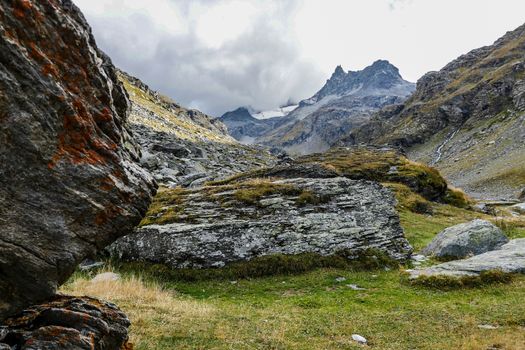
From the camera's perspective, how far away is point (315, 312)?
58.4 feet

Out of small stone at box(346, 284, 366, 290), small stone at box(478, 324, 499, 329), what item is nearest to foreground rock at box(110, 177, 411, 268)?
small stone at box(346, 284, 366, 290)

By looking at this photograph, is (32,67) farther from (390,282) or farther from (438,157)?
(438,157)

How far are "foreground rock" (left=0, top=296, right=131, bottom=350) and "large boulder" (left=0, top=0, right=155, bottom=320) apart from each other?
19.4 inches

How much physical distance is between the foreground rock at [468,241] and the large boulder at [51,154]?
23.1 metres

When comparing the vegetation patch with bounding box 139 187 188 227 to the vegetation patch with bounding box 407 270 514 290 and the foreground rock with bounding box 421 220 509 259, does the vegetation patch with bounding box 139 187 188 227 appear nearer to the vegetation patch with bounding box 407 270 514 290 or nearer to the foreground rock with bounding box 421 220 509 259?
the vegetation patch with bounding box 407 270 514 290

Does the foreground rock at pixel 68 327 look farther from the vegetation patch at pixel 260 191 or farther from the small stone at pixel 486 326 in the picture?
the vegetation patch at pixel 260 191

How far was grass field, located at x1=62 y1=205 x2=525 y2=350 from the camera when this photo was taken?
→ 1340 centimetres

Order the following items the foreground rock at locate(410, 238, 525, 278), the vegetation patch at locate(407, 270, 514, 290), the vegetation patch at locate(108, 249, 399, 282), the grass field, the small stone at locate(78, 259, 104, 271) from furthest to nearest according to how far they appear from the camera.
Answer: the small stone at locate(78, 259, 104, 271) → the vegetation patch at locate(108, 249, 399, 282) → the foreground rock at locate(410, 238, 525, 278) → the vegetation patch at locate(407, 270, 514, 290) → the grass field

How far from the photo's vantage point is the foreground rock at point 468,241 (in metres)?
26.6

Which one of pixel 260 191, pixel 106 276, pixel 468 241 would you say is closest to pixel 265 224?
pixel 260 191

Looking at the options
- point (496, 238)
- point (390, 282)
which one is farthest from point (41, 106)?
point (496, 238)

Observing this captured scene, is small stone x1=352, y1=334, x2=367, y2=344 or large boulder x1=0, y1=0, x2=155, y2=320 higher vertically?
large boulder x1=0, y1=0, x2=155, y2=320

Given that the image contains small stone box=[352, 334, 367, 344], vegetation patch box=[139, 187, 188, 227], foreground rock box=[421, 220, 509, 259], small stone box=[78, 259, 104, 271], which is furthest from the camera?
vegetation patch box=[139, 187, 188, 227]

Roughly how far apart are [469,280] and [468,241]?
664cm
